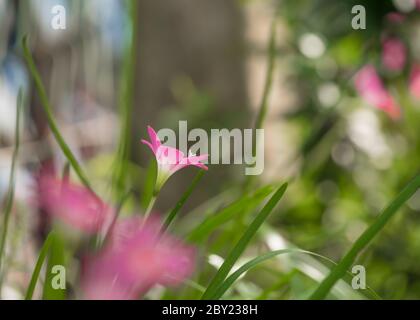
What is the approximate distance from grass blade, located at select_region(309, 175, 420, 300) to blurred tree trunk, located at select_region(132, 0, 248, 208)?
3.57 feet

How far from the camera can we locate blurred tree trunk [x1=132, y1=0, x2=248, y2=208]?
152cm

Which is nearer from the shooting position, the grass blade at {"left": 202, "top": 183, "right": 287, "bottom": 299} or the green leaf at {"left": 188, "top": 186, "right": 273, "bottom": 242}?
the grass blade at {"left": 202, "top": 183, "right": 287, "bottom": 299}

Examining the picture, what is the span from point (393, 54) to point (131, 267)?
0.67 m

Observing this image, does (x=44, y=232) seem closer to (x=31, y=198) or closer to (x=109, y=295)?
(x=31, y=198)

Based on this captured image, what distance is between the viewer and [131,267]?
0.43m

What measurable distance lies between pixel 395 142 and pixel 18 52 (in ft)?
1.98

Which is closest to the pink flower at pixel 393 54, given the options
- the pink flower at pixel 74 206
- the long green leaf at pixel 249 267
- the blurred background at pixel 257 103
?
the blurred background at pixel 257 103

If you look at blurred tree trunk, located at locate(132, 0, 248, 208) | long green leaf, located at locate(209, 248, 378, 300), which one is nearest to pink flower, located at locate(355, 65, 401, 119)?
blurred tree trunk, located at locate(132, 0, 248, 208)

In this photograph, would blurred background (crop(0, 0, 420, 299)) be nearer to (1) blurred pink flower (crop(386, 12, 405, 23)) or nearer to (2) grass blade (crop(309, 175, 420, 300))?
(1) blurred pink flower (crop(386, 12, 405, 23))

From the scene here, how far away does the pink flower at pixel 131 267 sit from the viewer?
43cm

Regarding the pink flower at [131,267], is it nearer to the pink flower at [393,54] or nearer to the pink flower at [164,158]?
the pink flower at [164,158]

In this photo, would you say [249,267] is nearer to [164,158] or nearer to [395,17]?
[164,158]

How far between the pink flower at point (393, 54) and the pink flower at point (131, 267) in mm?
620
